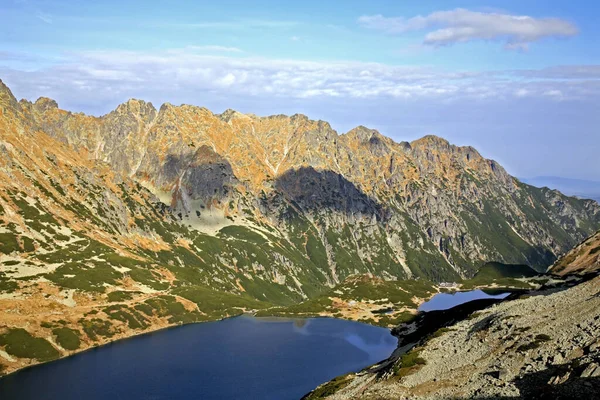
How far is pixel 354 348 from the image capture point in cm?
18638

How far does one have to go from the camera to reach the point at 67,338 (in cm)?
18150

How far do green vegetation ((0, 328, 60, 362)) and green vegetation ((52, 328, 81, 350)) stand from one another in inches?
186

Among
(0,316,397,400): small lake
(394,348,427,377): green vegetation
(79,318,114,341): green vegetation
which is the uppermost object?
(394,348,427,377): green vegetation

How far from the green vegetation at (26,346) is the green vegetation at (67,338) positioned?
4727 millimetres

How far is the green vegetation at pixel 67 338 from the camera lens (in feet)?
586

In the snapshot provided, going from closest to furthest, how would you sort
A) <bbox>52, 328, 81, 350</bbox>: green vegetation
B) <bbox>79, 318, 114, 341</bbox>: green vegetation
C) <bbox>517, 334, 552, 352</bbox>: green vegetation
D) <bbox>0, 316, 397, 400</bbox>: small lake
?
<bbox>517, 334, 552, 352</bbox>: green vegetation < <bbox>0, 316, 397, 400</bbox>: small lake < <bbox>52, 328, 81, 350</bbox>: green vegetation < <bbox>79, 318, 114, 341</bbox>: green vegetation

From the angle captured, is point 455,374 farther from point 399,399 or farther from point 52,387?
point 52,387

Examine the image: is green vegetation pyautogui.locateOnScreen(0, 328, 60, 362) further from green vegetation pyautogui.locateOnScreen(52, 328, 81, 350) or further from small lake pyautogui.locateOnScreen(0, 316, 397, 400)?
small lake pyautogui.locateOnScreen(0, 316, 397, 400)

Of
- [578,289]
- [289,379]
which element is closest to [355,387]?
[578,289]

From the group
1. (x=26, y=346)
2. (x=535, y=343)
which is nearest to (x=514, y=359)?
→ (x=535, y=343)

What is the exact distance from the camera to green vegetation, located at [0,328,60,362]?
539 ft

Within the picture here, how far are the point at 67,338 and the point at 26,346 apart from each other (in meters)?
15.2

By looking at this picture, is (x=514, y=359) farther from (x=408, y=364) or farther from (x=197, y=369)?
(x=197, y=369)

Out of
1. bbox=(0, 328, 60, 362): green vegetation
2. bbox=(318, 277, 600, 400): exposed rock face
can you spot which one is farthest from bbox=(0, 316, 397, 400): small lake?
bbox=(318, 277, 600, 400): exposed rock face
